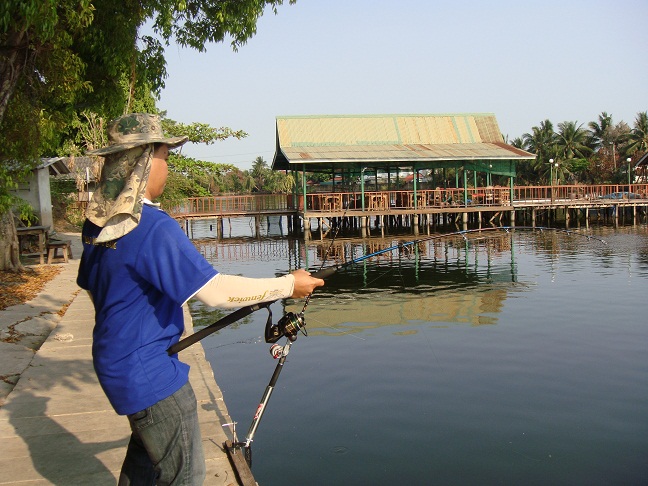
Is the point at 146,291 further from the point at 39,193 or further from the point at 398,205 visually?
the point at 398,205

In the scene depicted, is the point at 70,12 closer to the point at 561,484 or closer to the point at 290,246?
the point at 561,484

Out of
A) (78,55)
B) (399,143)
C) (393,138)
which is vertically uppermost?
(393,138)

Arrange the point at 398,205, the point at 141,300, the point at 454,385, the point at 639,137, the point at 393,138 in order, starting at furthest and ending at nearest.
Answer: the point at 639,137 < the point at 393,138 < the point at 398,205 < the point at 454,385 < the point at 141,300

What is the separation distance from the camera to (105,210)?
2.51 m

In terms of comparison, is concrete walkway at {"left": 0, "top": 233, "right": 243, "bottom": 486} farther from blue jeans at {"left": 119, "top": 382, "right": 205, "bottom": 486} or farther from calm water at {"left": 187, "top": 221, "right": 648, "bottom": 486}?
calm water at {"left": 187, "top": 221, "right": 648, "bottom": 486}

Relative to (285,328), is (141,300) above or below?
above

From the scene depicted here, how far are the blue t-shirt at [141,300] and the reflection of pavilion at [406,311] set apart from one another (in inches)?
354

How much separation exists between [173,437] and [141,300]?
538 millimetres

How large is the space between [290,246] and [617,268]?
15532 mm

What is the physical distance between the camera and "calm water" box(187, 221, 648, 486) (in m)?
6.08

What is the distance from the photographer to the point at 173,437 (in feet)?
8.34

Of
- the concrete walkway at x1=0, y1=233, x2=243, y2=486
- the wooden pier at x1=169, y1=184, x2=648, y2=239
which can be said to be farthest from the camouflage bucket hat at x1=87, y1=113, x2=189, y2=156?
the wooden pier at x1=169, y1=184, x2=648, y2=239

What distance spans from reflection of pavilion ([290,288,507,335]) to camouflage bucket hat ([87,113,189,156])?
29.5 ft

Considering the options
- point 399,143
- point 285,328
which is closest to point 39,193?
point 285,328
